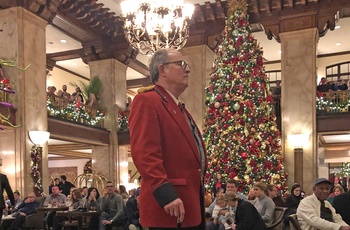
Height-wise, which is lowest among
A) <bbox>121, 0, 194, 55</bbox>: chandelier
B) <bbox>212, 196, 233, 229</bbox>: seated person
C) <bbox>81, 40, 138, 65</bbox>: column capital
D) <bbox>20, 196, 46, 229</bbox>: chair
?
<bbox>20, 196, 46, 229</bbox>: chair

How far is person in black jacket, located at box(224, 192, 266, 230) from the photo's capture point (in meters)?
5.77

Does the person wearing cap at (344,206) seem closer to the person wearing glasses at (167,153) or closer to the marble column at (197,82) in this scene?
the person wearing glasses at (167,153)

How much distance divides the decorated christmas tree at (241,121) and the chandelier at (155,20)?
2845 mm

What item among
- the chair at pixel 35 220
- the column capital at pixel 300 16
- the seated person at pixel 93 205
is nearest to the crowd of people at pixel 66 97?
the chair at pixel 35 220

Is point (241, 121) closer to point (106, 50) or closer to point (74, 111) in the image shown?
point (74, 111)

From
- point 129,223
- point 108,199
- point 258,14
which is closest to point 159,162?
point 129,223

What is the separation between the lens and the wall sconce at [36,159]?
1183cm

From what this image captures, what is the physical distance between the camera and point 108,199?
9328 mm

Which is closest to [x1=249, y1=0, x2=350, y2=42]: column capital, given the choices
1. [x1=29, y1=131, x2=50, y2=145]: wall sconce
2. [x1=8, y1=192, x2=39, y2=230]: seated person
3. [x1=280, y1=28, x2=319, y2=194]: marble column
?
[x1=280, y1=28, x2=319, y2=194]: marble column

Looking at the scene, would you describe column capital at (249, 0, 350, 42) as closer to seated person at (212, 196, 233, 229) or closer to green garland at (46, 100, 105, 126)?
green garland at (46, 100, 105, 126)

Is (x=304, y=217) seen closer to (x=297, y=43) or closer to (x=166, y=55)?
(x=166, y=55)

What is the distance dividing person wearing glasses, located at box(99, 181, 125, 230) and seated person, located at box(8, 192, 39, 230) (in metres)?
1.90

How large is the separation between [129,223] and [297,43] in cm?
805

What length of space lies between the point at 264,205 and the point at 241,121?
4.74 m
